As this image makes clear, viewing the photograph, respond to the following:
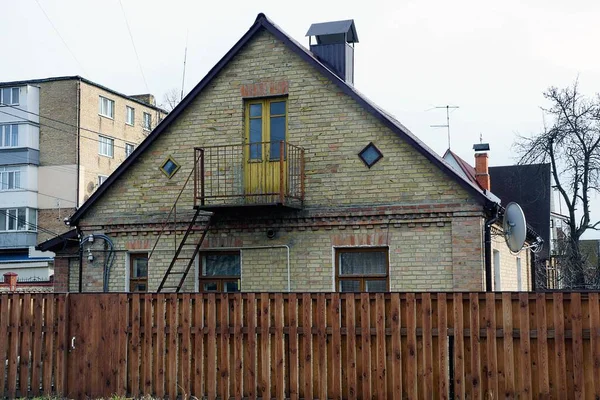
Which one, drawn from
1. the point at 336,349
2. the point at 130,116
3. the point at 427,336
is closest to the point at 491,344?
the point at 427,336

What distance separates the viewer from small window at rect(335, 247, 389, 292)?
13477mm

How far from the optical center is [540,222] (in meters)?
29.4

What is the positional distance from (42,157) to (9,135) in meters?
2.48

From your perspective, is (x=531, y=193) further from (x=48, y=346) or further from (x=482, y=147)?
(x=48, y=346)

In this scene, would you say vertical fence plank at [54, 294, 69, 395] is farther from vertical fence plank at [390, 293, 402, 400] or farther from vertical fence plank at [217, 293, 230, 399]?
vertical fence plank at [390, 293, 402, 400]

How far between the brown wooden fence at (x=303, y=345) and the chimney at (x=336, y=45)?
27.7 feet

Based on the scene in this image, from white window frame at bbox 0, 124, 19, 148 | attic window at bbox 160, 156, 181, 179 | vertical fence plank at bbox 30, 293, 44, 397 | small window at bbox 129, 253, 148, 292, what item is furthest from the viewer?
white window frame at bbox 0, 124, 19, 148

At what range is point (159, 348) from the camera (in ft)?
32.2

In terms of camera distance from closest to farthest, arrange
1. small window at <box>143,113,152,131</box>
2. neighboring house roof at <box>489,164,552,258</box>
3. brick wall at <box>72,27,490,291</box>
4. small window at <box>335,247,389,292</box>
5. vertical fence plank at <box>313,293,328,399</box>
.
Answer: vertical fence plank at <box>313,293,328,399</box>, brick wall at <box>72,27,490,291</box>, small window at <box>335,247,389,292</box>, neighboring house roof at <box>489,164,552,258</box>, small window at <box>143,113,152,131</box>

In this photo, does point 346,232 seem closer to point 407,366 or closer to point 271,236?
point 271,236

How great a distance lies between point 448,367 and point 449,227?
4.69m

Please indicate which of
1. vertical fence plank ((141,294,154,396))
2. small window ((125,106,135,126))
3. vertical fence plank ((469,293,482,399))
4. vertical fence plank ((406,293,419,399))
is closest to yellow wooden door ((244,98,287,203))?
vertical fence plank ((141,294,154,396))

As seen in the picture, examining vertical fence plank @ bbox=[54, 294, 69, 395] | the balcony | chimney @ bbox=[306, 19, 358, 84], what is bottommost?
vertical fence plank @ bbox=[54, 294, 69, 395]

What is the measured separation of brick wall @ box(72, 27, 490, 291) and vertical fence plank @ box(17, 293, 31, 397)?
459cm
